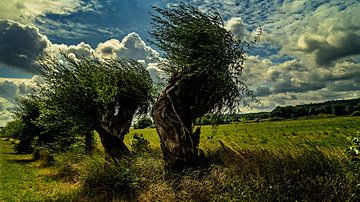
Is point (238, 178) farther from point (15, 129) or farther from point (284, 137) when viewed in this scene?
point (15, 129)

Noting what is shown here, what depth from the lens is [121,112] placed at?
71.2 feet

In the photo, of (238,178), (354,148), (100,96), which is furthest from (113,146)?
(354,148)

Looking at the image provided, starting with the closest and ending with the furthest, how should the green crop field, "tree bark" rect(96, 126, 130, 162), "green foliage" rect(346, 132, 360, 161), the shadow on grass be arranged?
"green foliage" rect(346, 132, 360, 161)
the shadow on grass
the green crop field
"tree bark" rect(96, 126, 130, 162)

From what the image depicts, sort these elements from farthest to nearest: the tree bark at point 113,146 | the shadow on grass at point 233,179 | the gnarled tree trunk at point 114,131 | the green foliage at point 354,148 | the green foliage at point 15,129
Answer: the green foliage at point 15,129 → the gnarled tree trunk at point 114,131 → the tree bark at point 113,146 → the shadow on grass at point 233,179 → the green foliage at point 354,148

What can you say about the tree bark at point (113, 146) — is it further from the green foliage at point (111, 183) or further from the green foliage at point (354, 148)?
the green foliage at point (354, 148)

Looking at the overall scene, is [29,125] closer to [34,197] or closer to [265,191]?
[34,197]

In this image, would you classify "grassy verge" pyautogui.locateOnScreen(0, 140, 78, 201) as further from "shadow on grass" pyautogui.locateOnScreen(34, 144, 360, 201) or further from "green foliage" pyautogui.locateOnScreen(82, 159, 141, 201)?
"green foliage" pyautogui.locateOnScreen(82, 159, 141, 201)

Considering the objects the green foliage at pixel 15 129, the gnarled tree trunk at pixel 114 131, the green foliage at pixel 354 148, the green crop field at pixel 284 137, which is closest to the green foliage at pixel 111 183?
the gnarled tree trunk at pixel 114 131

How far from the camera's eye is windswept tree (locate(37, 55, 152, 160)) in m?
17.9

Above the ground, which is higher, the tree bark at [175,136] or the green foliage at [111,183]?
the tree bark at [175,136]

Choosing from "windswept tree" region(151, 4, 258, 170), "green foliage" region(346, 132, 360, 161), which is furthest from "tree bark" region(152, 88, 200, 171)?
"green foliage" region(346, 132, 360, 161)

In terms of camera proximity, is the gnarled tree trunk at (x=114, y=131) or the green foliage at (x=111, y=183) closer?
the green foliage at (x=111, y=183)

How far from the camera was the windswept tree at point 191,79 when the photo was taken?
1263 cm

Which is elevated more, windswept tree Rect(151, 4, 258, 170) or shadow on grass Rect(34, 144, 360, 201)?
windswept tree Rect(151, 4, 258, 170)
